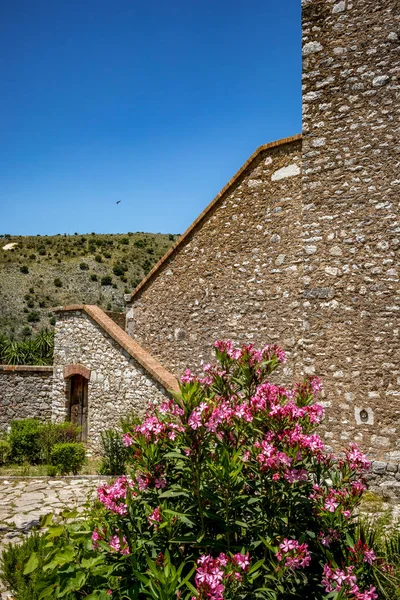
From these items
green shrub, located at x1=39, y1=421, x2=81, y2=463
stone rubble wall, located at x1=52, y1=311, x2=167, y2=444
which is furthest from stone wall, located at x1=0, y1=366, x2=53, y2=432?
green shrub, located at x1=39, y1=421, x2=81, y2=463

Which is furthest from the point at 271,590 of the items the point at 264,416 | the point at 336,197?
the point at 336,197

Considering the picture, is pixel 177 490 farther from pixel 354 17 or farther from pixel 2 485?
pixel 354 17

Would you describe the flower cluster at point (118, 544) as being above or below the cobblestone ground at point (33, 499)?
above

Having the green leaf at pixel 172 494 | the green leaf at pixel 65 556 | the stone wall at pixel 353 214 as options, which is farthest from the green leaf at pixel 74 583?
the stone wall at pixel 353 214

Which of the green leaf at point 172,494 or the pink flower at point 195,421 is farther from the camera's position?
the green leaf at point 172,494

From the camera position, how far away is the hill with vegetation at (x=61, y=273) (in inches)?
1604

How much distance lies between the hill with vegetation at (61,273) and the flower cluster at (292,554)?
1457 inches

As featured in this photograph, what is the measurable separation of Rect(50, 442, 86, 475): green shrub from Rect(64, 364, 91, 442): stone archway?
85.8 inches

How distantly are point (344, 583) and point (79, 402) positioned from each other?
9175 mm

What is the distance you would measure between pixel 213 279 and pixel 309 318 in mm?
2778

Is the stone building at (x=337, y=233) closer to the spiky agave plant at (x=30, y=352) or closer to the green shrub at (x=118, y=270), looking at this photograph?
the spiky agave plant at (x=30, y=352)

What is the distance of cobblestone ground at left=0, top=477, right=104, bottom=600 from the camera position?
18.6ft

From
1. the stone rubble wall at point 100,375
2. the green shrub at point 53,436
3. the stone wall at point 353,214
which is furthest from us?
the green shrub at point 53,436

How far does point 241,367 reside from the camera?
352cm
